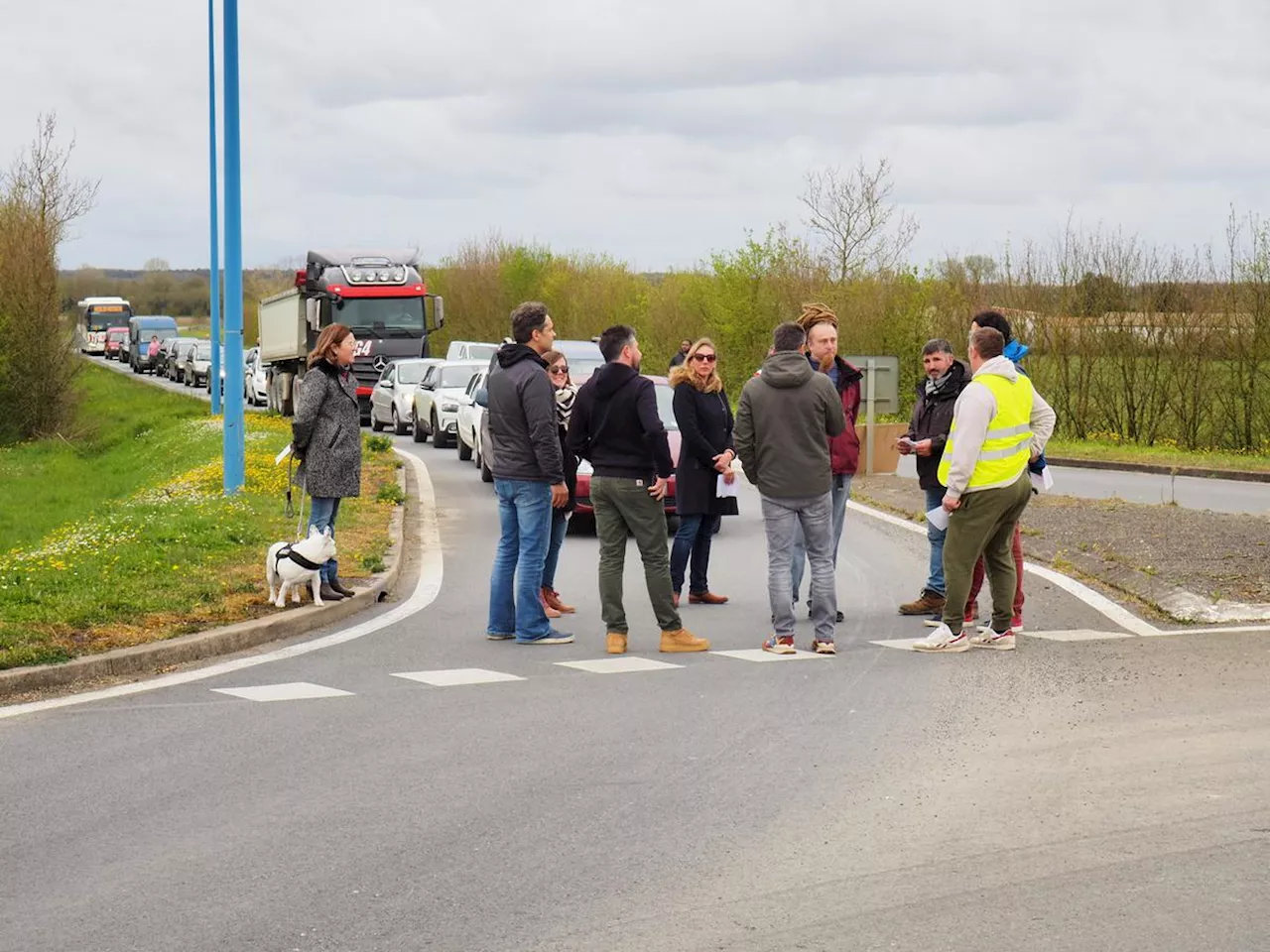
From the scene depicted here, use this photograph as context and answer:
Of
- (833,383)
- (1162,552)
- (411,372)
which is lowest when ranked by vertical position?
(1162,552)

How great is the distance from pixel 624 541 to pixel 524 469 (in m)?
0.74

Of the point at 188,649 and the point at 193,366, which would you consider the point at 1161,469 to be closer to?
the point at 188,649

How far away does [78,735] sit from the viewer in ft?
24.1

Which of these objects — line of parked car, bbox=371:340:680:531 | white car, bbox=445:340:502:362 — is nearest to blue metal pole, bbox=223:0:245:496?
line of parked car, bbox=371:340:680:531

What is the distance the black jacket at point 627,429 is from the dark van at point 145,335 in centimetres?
7681

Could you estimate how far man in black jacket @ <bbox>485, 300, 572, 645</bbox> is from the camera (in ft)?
32.1

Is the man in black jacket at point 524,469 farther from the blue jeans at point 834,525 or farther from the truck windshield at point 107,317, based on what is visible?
the truck windshield at point 107,317

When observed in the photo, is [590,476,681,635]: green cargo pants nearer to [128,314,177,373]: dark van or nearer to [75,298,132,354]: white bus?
[128,314,177,373]: dark van

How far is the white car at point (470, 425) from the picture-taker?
75.7 ft

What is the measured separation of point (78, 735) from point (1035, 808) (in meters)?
4.07

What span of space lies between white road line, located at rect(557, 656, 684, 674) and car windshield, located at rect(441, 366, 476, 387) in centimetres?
2164

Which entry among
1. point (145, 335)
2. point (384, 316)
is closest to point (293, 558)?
point (384, 316)

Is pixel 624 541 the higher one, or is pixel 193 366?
pixel 193 366

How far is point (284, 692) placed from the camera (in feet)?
27.4
